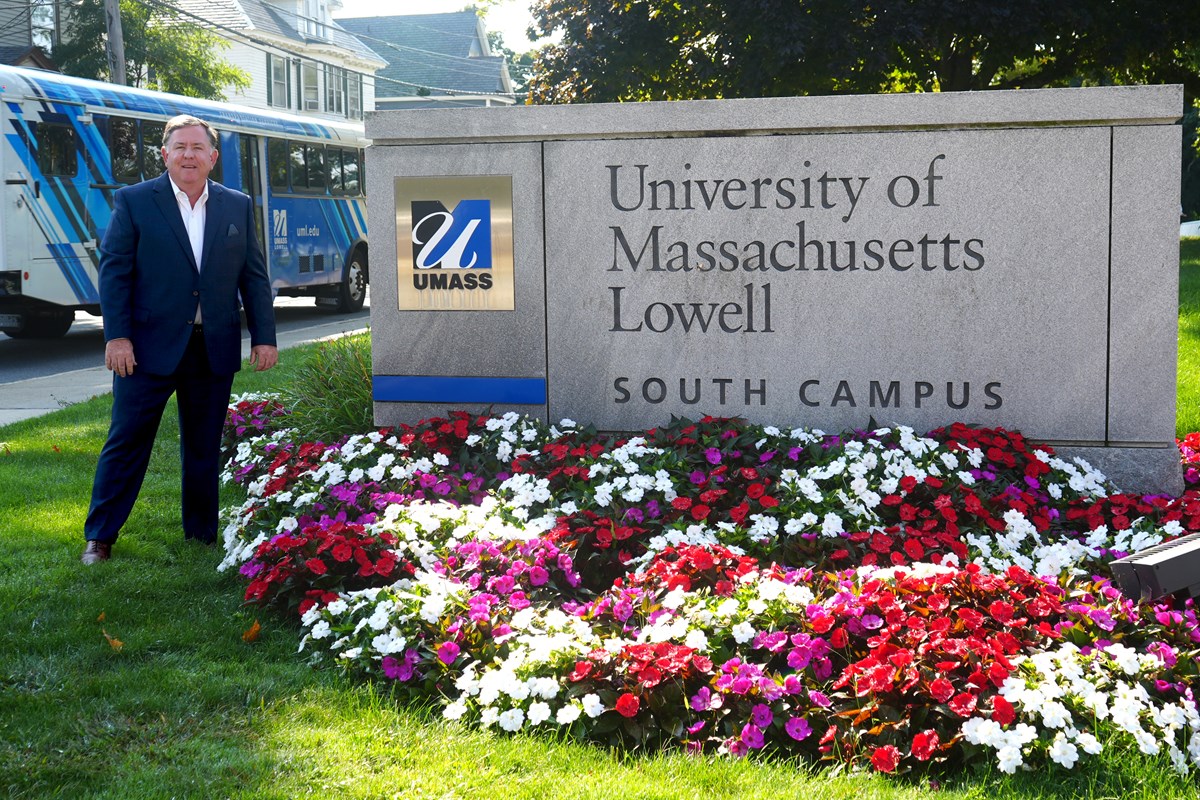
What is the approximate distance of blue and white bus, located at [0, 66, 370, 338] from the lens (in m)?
13.4

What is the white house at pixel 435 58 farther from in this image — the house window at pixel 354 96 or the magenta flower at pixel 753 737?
the magenta flower at pixel 753 737

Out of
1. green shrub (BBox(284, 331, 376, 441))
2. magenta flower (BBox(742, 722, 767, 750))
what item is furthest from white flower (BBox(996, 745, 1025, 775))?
green shrub (BBox(284, 331, 376, 441))

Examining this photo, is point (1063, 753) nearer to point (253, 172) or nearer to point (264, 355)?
point (264, 355)

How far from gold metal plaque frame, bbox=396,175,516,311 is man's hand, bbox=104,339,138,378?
1616 millimetres

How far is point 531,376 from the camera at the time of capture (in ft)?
20.8

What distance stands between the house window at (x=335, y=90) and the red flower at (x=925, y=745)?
4797cm

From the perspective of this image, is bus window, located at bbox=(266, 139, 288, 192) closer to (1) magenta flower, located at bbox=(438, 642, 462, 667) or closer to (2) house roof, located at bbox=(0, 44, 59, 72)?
(2) house roof, located at bbox=(0, 44, 59, 72)

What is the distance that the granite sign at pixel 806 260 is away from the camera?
5809mm

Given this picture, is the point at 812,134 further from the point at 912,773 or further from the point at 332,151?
the point at 332,151

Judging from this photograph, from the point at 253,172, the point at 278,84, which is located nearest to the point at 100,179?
the point at 253,172

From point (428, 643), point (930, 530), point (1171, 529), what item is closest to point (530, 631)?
point (428, 643)

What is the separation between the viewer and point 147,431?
17.3 ft

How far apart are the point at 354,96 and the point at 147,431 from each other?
4780 centimetres

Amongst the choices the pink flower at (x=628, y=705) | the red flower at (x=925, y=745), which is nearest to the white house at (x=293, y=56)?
the pink flower at (x=628, y=705)
